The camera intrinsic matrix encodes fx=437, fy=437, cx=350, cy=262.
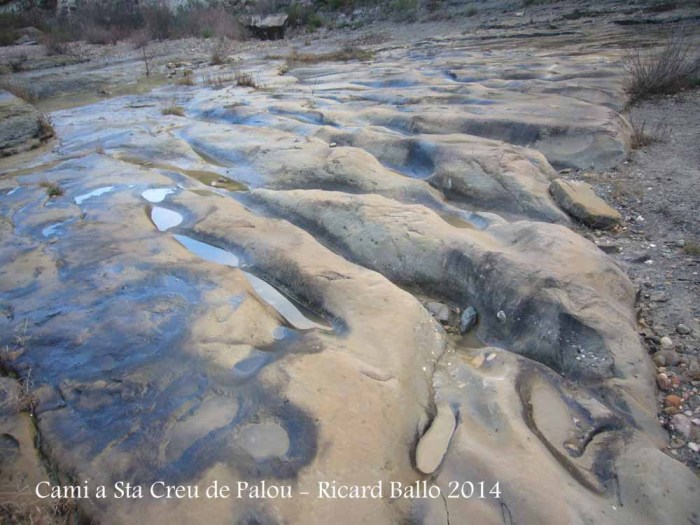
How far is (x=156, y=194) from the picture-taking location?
4.06 m

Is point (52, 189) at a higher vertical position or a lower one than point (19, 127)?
lower

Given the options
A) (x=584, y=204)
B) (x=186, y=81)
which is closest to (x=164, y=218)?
(x=584, y=204)

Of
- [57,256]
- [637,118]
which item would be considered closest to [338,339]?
[57,256]

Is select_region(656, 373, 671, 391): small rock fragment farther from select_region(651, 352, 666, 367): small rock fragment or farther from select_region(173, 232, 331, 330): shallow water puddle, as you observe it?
select_region(173, 232, 331, 330): shallow water puddle

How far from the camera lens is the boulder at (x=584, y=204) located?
356 centimetres

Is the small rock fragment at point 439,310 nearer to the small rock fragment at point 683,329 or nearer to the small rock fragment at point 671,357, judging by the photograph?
the small rock fragment at point 671,357

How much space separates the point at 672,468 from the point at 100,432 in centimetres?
234

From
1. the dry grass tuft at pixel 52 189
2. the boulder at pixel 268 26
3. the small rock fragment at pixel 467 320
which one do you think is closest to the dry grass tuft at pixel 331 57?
the boulder at pixel 268 26

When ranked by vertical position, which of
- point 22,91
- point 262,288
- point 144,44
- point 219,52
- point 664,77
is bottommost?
point 262,288

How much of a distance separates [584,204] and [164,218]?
350cm

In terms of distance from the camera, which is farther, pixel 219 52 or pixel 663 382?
pixel 219 52

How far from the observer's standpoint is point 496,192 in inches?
153

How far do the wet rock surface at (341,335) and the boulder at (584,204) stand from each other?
0.35 feet

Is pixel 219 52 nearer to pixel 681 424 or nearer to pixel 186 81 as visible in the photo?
pixel 186 81
